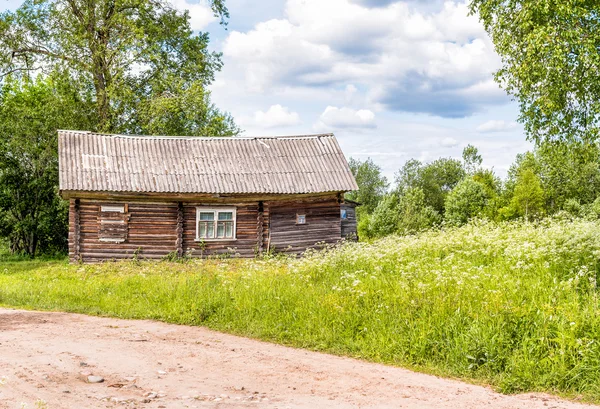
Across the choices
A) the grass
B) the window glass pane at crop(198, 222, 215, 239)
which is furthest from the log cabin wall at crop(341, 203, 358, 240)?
the grass

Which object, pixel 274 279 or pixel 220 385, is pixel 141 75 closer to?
pixel 274 279

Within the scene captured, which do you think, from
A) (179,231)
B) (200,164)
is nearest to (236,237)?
(179,231)

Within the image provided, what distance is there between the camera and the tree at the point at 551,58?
45.6 ft

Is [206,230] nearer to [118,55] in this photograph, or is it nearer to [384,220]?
[118,55]

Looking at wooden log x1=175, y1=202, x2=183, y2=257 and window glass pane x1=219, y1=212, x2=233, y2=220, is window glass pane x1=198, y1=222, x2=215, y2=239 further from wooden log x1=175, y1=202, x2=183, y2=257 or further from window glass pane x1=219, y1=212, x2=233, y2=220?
wooden log x1=175, y1=202, x2=183, y2=257

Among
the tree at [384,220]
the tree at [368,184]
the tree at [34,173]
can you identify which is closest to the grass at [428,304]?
the tree at [34,173]

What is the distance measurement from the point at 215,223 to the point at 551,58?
39.7 ft

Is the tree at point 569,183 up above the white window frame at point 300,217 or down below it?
above

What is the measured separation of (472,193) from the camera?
42.3 meters

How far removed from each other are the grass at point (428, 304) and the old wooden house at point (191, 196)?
6311mm

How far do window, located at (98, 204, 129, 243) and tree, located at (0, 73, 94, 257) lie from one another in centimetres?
523

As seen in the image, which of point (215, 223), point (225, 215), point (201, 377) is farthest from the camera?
point (225, 215)

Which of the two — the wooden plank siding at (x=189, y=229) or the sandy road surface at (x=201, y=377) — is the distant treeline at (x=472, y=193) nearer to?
the wooden plank siding at (x=189, y=229)

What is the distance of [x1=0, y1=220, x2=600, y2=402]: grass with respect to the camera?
6.62 m
